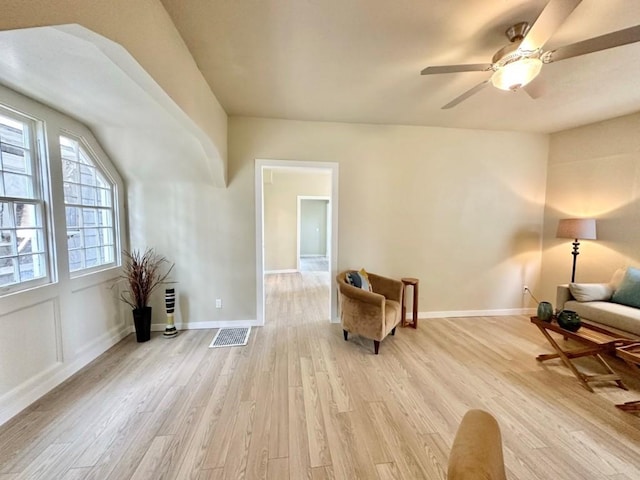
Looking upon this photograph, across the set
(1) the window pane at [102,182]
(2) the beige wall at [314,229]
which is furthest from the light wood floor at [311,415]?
(2) the beige wall at [314,229]

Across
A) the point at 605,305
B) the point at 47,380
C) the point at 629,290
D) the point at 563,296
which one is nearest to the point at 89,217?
the point at 47,380

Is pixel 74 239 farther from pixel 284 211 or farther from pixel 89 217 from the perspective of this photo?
pixel 284 211

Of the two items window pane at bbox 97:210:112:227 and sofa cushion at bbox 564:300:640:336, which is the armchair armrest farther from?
window pane at bbox 97:210:112:227

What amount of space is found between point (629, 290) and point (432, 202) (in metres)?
2.19

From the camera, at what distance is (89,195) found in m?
2.78

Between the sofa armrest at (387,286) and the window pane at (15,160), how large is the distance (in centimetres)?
350

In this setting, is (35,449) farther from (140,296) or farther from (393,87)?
(393,87)

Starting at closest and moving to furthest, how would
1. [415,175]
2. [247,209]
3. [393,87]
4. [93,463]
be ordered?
[93,463], [393,87], [247,209], [415,175]

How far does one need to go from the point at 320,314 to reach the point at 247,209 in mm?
1887

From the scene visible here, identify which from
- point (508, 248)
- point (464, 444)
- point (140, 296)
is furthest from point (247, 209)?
point (508, 248)

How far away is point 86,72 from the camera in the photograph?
1678mm

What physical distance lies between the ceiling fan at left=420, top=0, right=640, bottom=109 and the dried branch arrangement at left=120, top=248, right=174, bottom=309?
11.3 feet

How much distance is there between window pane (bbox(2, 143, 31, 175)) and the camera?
194 cm

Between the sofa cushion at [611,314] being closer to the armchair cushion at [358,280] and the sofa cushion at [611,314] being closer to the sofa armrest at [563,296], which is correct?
the sofa armrest at [563,296]
